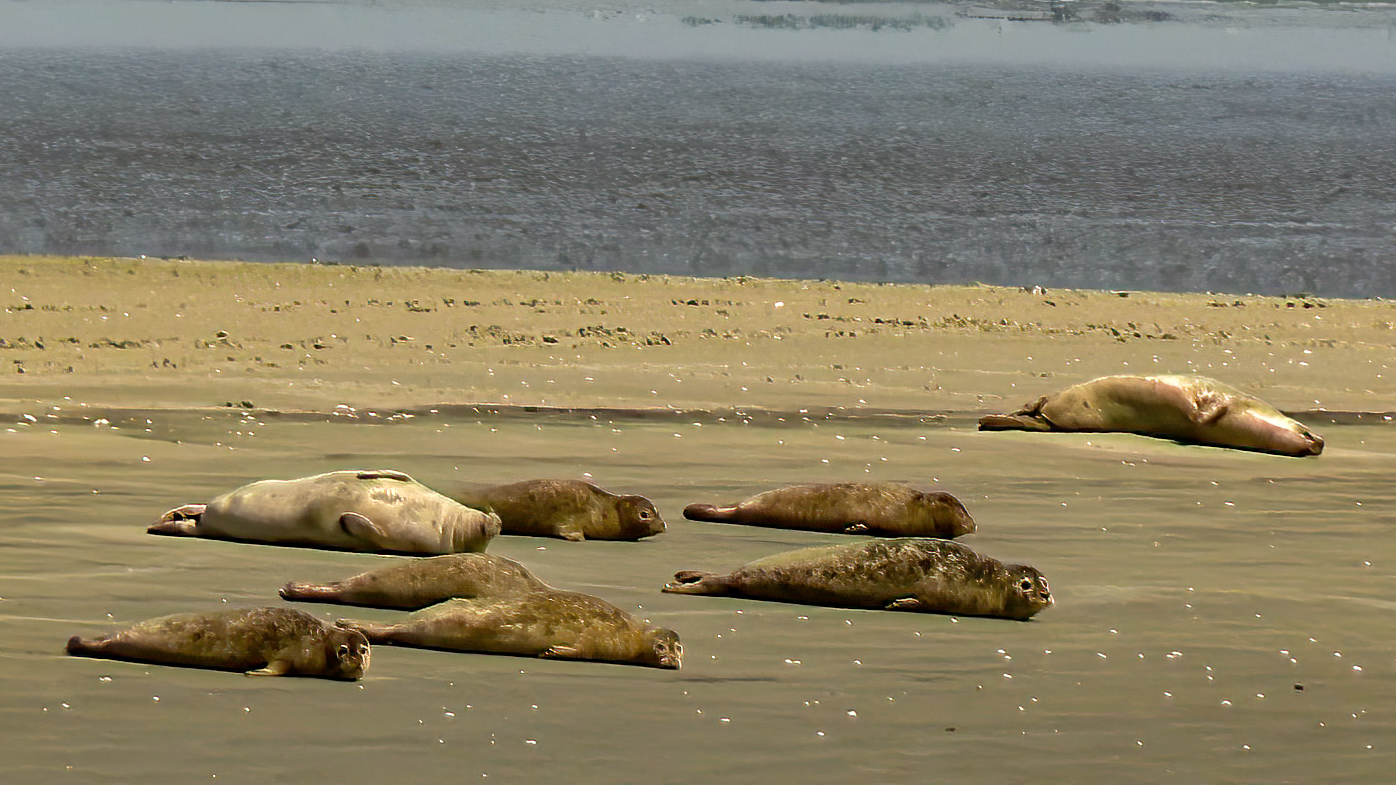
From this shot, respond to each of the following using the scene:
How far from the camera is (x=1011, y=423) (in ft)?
32.0

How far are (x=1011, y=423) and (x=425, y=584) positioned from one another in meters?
5.01

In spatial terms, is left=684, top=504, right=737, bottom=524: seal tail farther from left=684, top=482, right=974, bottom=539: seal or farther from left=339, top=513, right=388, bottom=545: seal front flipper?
left=339, top=513, right=388, bottom=545: seal front flipper

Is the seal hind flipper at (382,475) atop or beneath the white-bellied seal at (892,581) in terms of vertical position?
atop

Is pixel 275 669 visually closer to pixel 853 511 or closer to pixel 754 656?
pixel 754 656

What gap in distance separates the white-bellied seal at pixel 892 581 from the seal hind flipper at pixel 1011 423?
3961 mm

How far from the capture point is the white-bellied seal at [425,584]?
539 cm

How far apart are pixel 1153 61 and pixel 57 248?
170 ft

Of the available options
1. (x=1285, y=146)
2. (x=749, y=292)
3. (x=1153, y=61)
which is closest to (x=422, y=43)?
(x=1153, y=61)

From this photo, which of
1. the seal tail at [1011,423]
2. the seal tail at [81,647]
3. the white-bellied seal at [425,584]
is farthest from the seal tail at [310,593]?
the seal tail at [1011,423]

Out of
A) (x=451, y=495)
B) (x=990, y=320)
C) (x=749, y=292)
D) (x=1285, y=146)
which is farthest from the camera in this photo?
(x=1285, y=146)

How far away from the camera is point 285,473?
25.2 ft

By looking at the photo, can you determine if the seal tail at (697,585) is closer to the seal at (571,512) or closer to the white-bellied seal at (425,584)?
the white-bellied seal at (425,584)

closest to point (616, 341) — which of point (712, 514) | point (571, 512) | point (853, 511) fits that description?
point (712, 514)

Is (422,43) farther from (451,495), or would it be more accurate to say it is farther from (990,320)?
(451,495)
